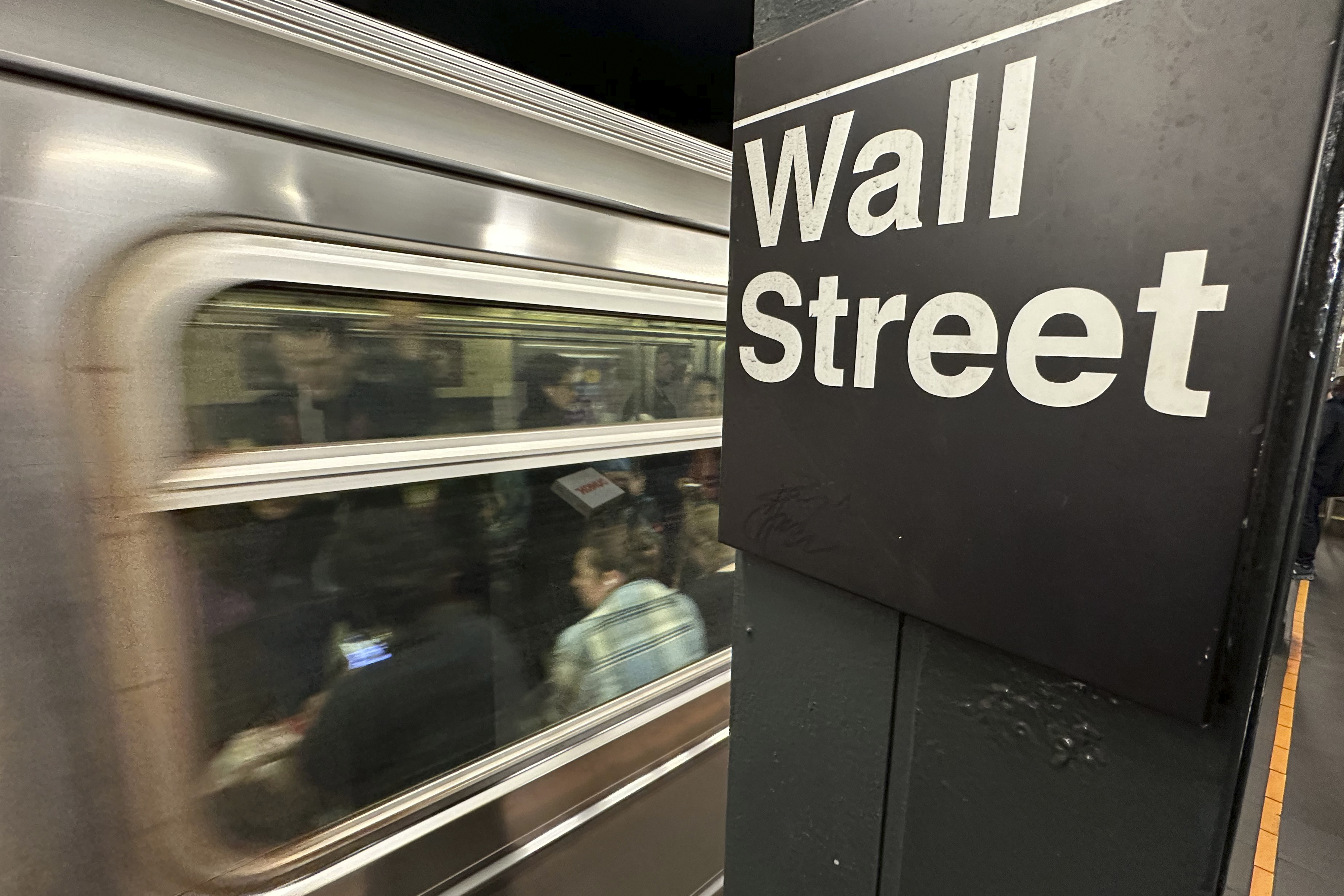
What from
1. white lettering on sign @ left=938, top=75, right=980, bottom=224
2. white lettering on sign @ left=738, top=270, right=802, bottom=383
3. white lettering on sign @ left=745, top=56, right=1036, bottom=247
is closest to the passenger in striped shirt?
white lettering on sign @ left=738, top=270, right=802, bottom=383

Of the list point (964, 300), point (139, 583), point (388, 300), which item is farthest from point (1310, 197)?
point (139, 583)

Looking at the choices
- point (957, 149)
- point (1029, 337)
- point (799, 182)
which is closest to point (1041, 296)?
point (1029, 337)

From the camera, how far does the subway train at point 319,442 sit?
852 mm

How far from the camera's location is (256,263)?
97 cm

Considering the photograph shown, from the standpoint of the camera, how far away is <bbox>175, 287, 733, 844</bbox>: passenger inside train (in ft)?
3.39

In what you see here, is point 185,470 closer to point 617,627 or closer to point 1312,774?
point 617,627

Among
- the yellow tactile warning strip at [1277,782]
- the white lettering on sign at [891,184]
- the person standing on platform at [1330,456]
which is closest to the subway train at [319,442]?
the white lettering on sign at [891,184]

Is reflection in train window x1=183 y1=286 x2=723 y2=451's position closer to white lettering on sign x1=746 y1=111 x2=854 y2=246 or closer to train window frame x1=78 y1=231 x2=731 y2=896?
train window frame x1=78 y1=231 x2=731 y2=896

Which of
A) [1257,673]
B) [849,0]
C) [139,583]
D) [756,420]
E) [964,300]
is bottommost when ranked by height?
[139,583]

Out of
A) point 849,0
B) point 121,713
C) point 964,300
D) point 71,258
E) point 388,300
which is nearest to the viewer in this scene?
point 964,300

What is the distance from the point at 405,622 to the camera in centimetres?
127

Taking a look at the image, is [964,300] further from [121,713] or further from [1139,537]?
[121,713]

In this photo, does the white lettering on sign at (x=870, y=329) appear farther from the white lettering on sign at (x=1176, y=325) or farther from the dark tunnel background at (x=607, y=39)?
the dark tunnel background at (x=607, y=39)

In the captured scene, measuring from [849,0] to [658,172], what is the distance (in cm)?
86
